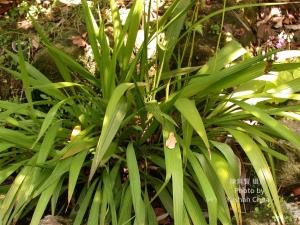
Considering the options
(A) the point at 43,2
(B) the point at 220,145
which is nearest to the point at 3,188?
(B) the point at 220,145

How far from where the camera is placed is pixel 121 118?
191 cm

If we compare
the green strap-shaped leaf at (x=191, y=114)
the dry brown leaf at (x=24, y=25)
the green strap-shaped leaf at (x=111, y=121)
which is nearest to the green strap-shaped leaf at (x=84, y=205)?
the green strap-shaped leaf at (x=111, y=121)

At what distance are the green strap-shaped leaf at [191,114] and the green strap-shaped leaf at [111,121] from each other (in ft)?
0.74

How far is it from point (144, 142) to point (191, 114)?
1.37 feet

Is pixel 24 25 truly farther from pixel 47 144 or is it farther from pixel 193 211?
pixel 193 211

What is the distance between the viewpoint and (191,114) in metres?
1.83

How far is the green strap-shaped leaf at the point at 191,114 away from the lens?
175cm

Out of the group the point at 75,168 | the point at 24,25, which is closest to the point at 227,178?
the point at 75,168

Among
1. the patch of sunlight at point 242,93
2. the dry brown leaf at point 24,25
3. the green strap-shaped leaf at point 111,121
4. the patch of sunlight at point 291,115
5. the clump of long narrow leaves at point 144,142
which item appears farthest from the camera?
the dry brown leaf at point 24,25

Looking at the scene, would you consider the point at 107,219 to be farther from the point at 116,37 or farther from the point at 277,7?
the point at 277,7

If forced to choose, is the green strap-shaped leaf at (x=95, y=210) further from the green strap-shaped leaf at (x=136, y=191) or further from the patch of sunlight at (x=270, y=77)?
the patch of sunlight at (x=270, y=77)

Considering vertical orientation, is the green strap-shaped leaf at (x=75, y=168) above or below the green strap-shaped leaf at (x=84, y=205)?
above

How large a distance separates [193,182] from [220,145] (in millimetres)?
261

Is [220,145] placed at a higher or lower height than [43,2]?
lower
